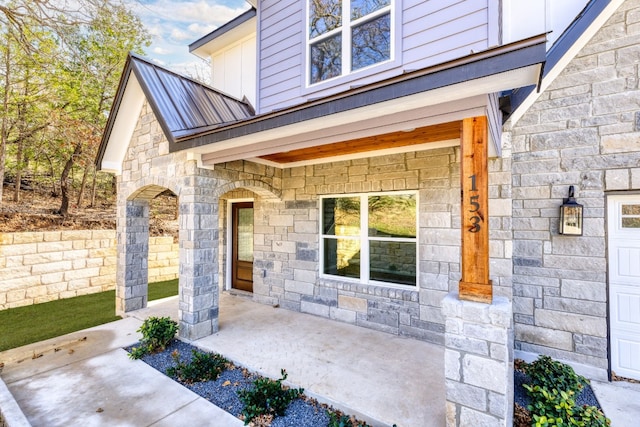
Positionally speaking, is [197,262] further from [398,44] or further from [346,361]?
[398,44]

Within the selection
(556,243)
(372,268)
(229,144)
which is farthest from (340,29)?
(556,243)

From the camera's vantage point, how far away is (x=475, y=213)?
2.33 metres

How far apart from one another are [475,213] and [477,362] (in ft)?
3.79

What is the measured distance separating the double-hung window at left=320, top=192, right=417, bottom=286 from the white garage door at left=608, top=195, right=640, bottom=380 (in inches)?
89.9

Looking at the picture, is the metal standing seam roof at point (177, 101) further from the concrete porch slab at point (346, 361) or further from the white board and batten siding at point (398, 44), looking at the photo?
the concrete porch slab at point (346, 361)

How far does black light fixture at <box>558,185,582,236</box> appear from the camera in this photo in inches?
136

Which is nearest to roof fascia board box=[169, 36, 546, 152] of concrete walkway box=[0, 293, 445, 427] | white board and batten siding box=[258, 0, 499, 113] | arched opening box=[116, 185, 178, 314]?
→ white board and batten siding box=[258, 0, 499, 113]

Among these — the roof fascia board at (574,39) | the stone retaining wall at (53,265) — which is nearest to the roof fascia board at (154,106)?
the stone retaining wall at (53,265)

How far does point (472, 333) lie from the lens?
2.32 m

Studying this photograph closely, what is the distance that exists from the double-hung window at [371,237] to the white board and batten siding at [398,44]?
1904 mm

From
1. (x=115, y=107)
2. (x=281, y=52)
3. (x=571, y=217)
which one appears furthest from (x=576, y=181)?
(x=115, y=107)

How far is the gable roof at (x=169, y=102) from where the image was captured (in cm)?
473

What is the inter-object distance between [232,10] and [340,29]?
6.13 meters

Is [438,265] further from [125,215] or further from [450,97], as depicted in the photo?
[125,215]
